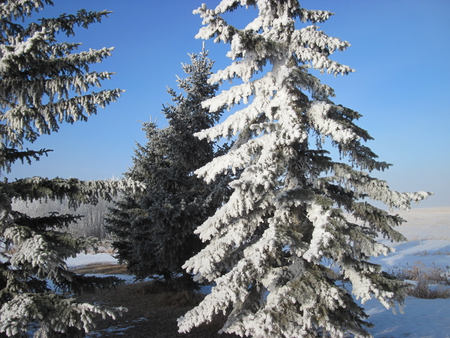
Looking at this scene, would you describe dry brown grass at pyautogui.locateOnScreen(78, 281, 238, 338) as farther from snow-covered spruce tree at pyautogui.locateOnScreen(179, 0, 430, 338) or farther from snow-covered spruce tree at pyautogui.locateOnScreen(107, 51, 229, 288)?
snow-covered spruce tree at pyautogui.locateOnScreen(179, 0, 430, 338)

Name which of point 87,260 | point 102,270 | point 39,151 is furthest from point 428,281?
point 87,260

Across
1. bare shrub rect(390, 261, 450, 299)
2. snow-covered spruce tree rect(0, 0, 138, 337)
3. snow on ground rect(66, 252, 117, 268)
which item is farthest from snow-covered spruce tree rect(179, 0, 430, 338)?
snow on ground rect(66, 252, 117, 268)

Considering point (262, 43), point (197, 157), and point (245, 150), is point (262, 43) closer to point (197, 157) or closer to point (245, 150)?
point (245, 150)

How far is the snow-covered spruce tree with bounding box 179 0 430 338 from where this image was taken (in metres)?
4.33

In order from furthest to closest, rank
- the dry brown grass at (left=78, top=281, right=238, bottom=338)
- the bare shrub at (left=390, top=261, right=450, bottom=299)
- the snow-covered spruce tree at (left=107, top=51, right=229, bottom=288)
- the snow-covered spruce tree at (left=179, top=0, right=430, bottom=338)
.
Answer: the bare shrub at (left=390, top=261, right=450, bottom=299)
the snow-covered spruce tree at (left=107, top=51, right=229, bottom=288)
the dry brown grass at (left=78, top=281, right=238, bottom=338)
the snow-covered spruce tree at (left=179, top=0, right=430, bottom=338)

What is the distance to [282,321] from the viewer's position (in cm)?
420

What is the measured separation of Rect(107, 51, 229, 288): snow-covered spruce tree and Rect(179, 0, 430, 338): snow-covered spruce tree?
3839mm

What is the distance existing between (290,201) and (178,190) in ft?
22.7

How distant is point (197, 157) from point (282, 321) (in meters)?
7.16

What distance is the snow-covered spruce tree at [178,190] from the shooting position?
A: 9.27 metres

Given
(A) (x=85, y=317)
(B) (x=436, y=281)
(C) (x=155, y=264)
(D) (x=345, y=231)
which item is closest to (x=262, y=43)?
(D) (x=345, y=231)

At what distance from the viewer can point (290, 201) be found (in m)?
4.88

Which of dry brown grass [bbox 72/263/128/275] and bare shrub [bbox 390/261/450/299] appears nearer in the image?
bare shrub [bbox 390/261/450/299]

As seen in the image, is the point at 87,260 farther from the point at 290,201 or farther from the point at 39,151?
the point at 290,201
